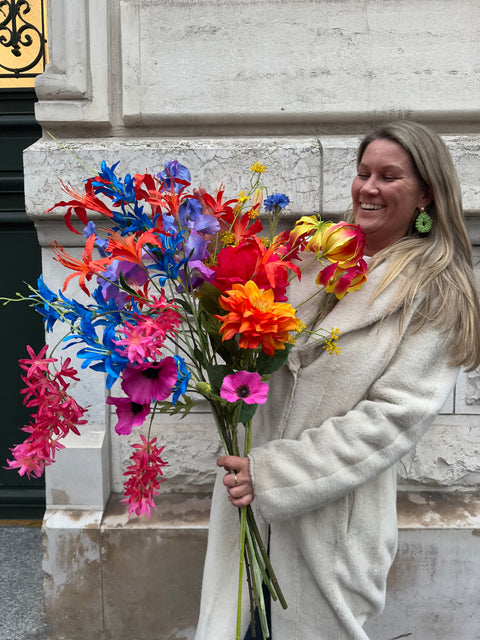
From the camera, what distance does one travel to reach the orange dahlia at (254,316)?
Answer: 122cm

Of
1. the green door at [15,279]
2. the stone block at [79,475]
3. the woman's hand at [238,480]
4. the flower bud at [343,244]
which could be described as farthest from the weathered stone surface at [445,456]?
the green door at [15,279]

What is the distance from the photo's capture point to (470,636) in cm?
285

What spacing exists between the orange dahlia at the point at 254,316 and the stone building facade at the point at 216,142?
60.3 inches

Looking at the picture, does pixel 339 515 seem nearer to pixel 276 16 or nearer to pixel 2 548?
pixel 276 16

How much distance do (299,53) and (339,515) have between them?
192cm

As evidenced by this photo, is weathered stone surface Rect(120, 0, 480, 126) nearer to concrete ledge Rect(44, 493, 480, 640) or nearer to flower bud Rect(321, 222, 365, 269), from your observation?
flower bud Rect(321, 222, 365, 269)

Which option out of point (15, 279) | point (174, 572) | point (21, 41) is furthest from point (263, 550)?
point (21, 41)

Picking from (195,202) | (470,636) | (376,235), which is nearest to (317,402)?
(376,235)

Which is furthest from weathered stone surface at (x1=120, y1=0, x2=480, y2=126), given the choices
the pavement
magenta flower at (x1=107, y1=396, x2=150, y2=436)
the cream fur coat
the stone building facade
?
the pavement

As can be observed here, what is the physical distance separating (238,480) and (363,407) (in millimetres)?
368

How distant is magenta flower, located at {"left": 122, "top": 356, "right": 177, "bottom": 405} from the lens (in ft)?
4.13

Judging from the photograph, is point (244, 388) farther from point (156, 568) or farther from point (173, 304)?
point (156, 568)

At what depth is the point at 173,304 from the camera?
1.27m

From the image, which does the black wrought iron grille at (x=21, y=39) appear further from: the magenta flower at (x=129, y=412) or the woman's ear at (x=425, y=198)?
the magenta flower at (x=129, y=412)
